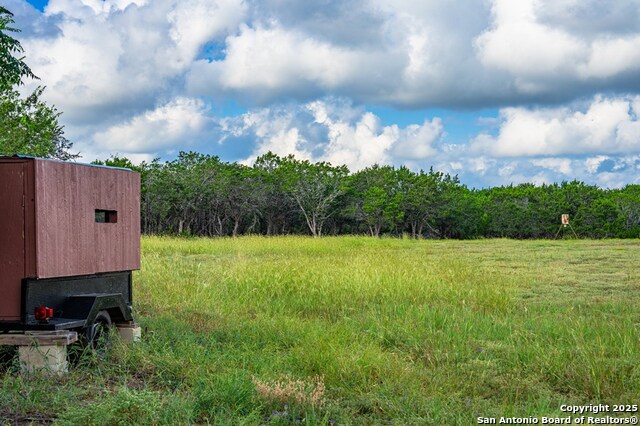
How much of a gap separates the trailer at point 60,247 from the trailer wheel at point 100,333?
13 mm

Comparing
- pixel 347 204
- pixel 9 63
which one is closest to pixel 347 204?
pixel 347 204

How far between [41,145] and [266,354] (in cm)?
2379

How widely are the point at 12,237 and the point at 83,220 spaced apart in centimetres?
85

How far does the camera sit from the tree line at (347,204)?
51469 mm

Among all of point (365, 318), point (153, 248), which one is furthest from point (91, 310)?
point (153, 248)

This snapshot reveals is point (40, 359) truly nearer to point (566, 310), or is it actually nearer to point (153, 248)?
point (566, 310)

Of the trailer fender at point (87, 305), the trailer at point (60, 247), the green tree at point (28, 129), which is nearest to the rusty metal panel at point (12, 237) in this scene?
the trailer at point (60, 247)

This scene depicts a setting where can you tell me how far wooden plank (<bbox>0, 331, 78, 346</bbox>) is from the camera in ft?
22.0

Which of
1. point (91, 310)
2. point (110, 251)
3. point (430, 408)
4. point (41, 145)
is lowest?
point (430, 408)

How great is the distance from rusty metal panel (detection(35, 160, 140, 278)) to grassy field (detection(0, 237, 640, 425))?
3.39 feet

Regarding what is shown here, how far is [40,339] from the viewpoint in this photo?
6715mm

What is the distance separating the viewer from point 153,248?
26.1m

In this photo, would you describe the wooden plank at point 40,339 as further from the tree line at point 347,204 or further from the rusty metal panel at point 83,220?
the tree line at point 347,204

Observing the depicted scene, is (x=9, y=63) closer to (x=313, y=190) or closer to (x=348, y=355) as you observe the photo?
(x=348, y=355)
